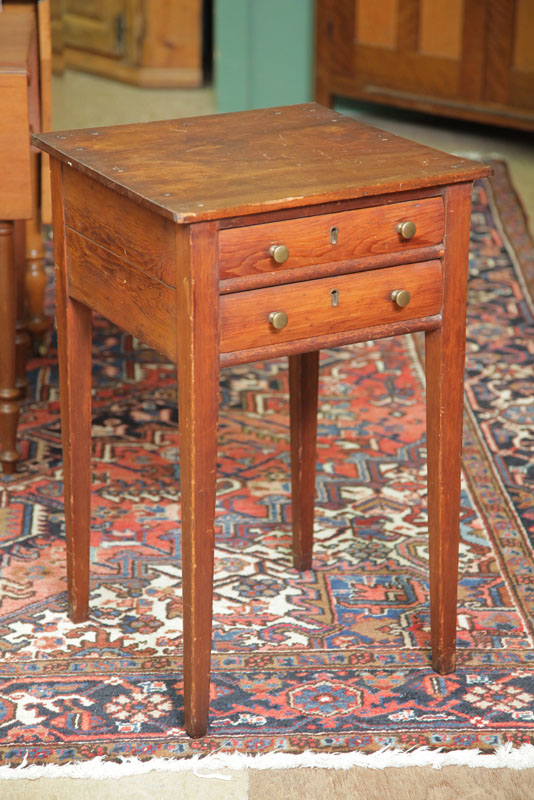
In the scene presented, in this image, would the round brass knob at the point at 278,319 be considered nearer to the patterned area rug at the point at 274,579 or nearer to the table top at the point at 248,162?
the table top at the point at 248,162

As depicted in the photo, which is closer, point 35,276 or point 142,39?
point 35,276

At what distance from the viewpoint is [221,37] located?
6.27m

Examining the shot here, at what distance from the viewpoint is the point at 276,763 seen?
205 cm

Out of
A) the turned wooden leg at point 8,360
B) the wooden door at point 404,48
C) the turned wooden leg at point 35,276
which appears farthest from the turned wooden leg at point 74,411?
the wooden door at point 404,48

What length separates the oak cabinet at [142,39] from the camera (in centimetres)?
731

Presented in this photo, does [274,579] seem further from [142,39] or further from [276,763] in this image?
[142,39]

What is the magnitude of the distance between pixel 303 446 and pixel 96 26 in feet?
19.3

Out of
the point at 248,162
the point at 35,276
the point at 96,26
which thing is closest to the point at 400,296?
the point at 248,162

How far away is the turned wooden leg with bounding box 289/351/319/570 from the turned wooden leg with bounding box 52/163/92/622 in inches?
17.2

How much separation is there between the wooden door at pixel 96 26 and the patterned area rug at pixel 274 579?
4.32 metres

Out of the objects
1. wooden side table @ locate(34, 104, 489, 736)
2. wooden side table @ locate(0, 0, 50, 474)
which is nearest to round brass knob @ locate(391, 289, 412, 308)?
wooden side table @ locate(34, 104, 489, 736)

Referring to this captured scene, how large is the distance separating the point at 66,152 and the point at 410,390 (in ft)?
5.79

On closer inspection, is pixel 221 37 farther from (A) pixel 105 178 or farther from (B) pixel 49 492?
(A) pixel 105 178

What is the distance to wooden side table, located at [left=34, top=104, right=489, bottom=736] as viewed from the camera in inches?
72.4
